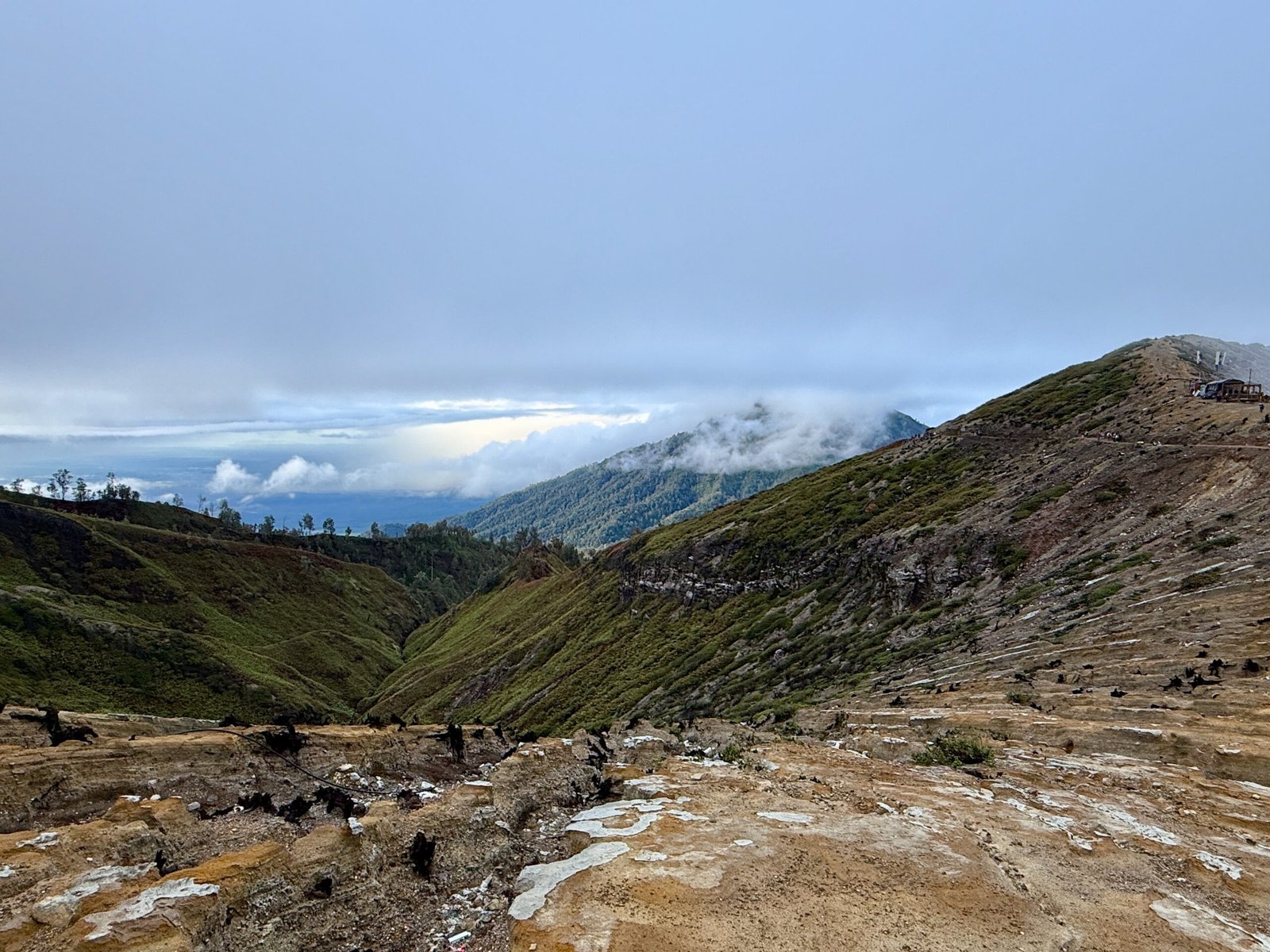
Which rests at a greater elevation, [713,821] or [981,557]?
[981,557]

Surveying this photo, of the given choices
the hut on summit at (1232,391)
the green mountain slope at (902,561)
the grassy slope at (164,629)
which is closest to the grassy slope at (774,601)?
the green mountain slope at (902,561)

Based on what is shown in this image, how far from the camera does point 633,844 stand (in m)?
17.2

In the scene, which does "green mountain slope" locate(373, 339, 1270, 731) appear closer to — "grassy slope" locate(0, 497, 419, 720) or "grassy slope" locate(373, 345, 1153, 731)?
"grassy slope" locate(373, 345, 1153, 731)

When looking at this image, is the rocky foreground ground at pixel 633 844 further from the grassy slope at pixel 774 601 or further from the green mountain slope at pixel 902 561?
the grassy slope at pixel 774 601

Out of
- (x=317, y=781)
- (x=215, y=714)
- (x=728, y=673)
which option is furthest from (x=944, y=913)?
(x=215, y=714)

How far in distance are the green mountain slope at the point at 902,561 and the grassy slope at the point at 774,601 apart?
404 mm

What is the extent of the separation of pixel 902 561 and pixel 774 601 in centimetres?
2349

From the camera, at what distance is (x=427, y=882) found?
1669 centimetres

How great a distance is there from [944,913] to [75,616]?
15450cm

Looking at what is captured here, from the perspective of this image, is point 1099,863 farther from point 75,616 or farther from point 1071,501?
point 75,616

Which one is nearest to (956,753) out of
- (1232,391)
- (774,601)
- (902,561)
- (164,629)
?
(902,561)

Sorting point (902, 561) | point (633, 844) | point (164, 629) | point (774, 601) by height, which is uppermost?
point (902, 561)

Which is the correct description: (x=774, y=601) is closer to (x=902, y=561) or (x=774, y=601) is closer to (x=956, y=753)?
(x=902, y=561)

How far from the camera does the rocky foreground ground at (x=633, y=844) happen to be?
13.1 m
